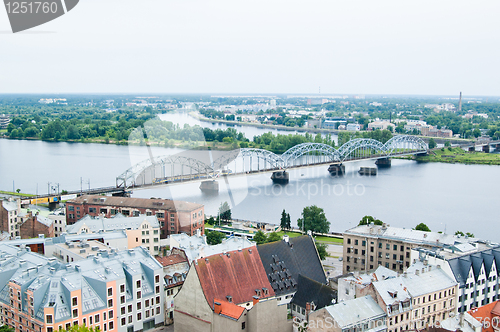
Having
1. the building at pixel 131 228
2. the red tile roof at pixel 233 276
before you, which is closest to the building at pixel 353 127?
the building at pixel 131 228

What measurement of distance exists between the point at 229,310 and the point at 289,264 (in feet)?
7.59

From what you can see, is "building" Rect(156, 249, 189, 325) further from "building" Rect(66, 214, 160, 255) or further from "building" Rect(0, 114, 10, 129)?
"building" Rect(0, 114, 10, 129)

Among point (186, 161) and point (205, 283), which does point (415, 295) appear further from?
point (186, 161)

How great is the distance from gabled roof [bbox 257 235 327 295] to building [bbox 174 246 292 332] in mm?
468

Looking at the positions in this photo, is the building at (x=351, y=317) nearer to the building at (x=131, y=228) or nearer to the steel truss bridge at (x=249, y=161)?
the building at (x=131, y=228)

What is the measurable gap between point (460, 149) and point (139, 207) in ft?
104

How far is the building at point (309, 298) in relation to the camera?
8.81m

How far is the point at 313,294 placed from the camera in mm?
9109

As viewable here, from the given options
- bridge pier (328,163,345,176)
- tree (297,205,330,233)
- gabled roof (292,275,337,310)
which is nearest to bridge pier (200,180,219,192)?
tree (297,205,330,233)

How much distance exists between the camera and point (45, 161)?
32.7m

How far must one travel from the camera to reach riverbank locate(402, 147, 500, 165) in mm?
35622

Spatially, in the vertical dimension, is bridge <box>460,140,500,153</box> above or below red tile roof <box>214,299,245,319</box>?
below

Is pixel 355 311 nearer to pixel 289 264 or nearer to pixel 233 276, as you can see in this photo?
pixel 233 276

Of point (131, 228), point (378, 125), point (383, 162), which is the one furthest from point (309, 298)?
point (378, 125)
